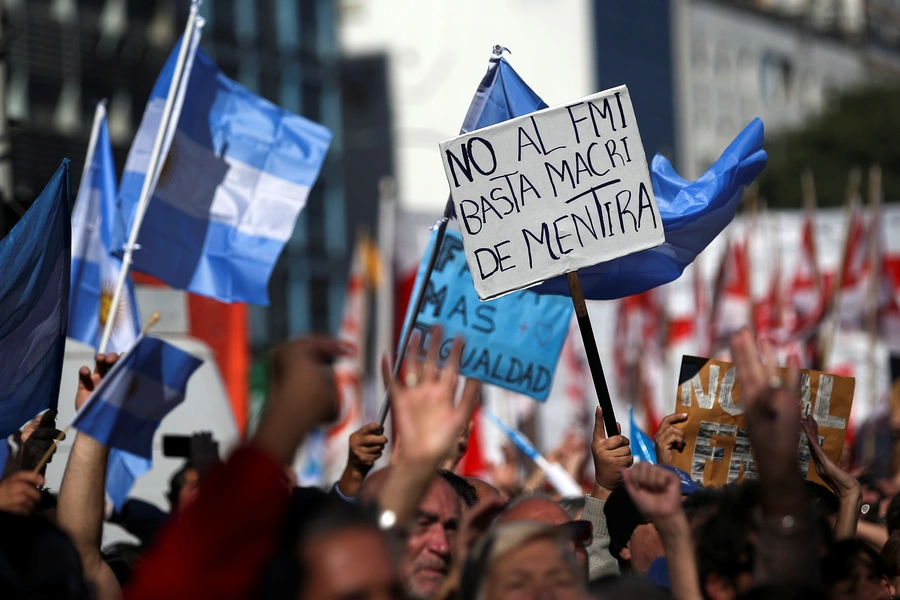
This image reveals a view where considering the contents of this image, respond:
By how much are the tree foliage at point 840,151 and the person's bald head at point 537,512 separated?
43462 millimetres

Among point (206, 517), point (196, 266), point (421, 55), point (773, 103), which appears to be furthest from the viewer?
point (773, 103)

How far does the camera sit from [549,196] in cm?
533

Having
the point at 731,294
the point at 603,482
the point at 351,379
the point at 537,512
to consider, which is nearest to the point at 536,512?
A: the point at 537,512

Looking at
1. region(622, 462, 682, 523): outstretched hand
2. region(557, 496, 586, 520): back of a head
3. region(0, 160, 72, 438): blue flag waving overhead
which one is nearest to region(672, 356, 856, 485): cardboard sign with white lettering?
region(557, 496, 586, 520): back of a head

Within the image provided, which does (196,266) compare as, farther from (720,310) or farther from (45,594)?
(720,310)

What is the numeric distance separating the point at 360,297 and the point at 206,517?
14.1 meters

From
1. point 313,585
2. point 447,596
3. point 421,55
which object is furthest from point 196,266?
point 421,55

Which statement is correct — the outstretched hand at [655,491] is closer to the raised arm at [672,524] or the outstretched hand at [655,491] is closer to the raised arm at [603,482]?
the raised arm at [672,524]

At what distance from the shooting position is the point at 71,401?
707 centimetres

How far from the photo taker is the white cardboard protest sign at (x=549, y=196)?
5305 mm

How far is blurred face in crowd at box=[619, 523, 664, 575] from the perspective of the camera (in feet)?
14.0

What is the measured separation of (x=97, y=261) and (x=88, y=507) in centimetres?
326

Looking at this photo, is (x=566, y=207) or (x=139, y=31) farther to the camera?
(x=139, y=31)

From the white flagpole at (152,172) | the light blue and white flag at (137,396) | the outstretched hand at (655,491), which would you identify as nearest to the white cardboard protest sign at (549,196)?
the light blue and white flag at (137,396)
